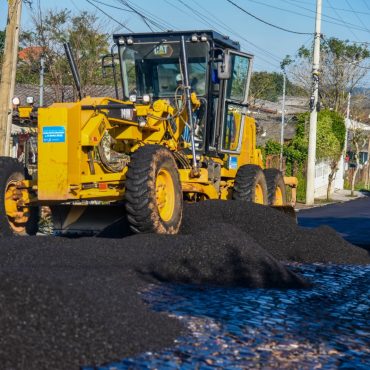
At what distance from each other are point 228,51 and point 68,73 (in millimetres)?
16491

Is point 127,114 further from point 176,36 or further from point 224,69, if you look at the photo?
point 176,36

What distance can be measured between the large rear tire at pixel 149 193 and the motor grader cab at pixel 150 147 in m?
0.01

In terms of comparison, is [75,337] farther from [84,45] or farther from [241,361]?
[84,45]

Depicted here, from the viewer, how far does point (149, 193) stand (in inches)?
422

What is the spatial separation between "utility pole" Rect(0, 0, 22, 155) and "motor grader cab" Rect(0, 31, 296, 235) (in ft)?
8.99

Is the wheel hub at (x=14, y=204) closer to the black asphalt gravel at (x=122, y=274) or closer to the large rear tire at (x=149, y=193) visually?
the large rear tire at (x=149, y=193)

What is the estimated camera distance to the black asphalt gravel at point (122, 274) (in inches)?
207

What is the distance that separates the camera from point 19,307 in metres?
5.38

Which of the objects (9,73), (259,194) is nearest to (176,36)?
(259,194)

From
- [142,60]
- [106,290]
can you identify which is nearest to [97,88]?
[142,60]

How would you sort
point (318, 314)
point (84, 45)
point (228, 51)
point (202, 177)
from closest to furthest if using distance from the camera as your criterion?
point (318, 314) → point (202, 177) → point (228, 51) → point (84, 45)

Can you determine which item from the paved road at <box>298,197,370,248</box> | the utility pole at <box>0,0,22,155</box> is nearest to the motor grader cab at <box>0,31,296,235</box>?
the paved road at <box>298,197,370,248</box>

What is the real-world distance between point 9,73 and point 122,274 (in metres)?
9.56

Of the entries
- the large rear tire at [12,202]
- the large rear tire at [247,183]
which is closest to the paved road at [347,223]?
the large rear tire at [247,183]
